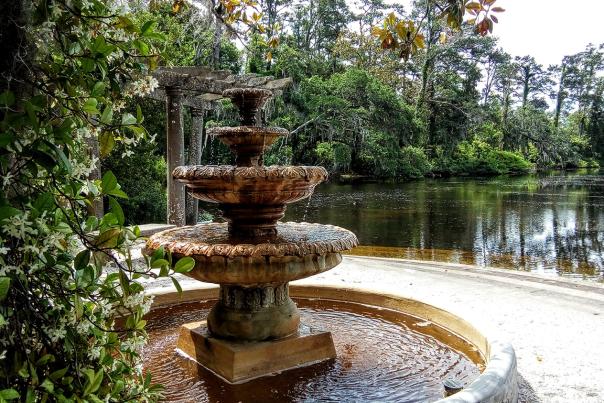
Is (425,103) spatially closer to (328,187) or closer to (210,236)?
(328,187)

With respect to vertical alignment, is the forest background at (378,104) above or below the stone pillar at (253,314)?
above

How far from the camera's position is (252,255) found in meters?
3.53

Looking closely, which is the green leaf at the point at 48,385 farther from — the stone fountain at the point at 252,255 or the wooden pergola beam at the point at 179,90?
the wooden pergola beam at the point at 179,90

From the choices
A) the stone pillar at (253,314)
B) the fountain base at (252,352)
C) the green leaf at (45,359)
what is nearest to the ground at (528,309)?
the fountain base at (252,352)

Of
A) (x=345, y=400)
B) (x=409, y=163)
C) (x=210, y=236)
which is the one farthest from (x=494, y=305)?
(x=409, y=163)

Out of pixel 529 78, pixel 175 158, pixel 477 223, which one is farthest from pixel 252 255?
pixel 529 78

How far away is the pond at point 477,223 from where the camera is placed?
12.5 meters

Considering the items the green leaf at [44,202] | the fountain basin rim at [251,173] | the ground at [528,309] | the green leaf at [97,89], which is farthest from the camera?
the ground at [528,309]

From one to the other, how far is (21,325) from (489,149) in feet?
172

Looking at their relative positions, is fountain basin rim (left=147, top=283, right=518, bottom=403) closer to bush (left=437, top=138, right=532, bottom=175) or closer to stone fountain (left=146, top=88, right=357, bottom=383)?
stone fountain (left=146, top=88, right=357, bottom=383)

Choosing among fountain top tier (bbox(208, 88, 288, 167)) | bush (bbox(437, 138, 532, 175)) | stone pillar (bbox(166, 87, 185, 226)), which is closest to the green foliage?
fountain top tier (bbox(208, 88, 288, 167))

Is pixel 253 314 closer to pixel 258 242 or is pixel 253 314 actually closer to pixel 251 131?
pixel 258 242

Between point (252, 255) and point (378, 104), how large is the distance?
3297 cm

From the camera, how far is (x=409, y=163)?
37062mm
